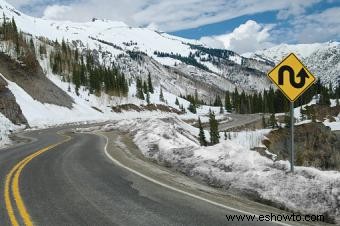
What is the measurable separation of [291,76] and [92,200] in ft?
17.8

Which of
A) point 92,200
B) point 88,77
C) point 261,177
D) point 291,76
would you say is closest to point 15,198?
point 92,200

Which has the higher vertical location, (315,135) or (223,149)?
(223,149)

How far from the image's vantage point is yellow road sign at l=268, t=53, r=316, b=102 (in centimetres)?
1023

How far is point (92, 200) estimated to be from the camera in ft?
32.1

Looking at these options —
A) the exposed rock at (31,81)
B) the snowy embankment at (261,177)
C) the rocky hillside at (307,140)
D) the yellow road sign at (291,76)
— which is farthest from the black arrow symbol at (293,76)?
the exposed rock at (31,81)

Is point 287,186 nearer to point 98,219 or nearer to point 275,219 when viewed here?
point 275,219

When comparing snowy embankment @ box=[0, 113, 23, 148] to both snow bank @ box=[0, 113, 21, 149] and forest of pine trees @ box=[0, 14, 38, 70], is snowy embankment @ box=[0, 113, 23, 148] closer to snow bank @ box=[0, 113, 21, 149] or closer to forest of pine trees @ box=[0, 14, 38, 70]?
snow bank @ box=[0, 113, 21, 149]

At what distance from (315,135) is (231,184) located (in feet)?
117

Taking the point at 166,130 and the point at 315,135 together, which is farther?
the point at 315,135

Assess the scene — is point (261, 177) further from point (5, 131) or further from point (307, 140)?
point (307, 140)

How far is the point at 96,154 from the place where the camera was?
62.7 ft

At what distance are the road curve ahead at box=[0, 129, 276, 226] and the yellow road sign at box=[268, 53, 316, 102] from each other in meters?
3.32

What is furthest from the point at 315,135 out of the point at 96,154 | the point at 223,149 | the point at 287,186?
the point at 287,186

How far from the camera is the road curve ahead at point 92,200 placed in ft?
27.0
